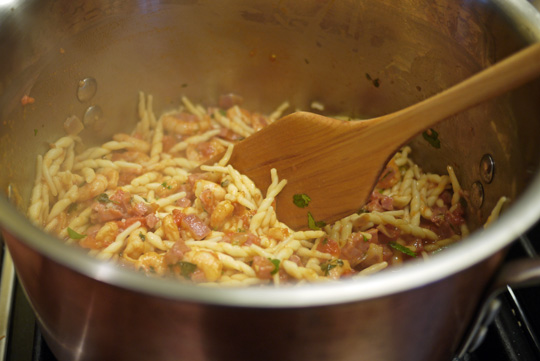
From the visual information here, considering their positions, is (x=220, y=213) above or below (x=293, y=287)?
below

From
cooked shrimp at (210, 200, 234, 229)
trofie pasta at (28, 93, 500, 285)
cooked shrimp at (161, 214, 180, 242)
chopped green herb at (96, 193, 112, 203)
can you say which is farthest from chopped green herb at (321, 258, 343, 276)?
chopped green herb at (96, 193, 112, 203)

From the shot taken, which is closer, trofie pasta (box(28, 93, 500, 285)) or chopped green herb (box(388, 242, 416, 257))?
trofie pasta (box(28, 93, 500, 285))

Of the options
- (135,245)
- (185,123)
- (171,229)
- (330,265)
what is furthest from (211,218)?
(185,123)

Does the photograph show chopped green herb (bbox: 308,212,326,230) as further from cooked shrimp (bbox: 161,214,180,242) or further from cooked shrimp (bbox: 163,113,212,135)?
cooked shrimp (bbox: 163,113,212,135)

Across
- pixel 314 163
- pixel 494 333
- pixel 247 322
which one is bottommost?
pixel 494 333

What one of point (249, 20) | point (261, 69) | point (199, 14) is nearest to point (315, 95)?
point (261, 69)

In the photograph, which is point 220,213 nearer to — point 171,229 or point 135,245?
point 171,229
